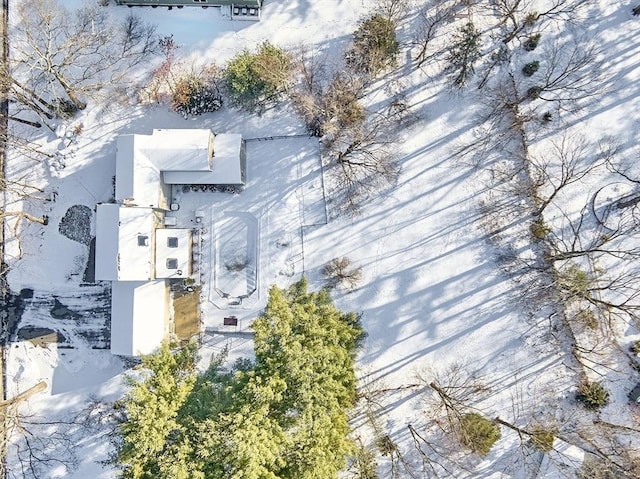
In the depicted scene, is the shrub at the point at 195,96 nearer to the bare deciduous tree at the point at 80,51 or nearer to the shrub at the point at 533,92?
the bare deciduous tree at the point at 80,51

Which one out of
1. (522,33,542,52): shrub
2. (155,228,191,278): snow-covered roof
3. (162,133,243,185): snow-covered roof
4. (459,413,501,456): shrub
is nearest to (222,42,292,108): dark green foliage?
(162,133,243,185): snow-covered roof

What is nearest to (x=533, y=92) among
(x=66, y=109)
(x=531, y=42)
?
(x=531, y=42)

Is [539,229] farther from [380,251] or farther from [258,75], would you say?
[258,75]

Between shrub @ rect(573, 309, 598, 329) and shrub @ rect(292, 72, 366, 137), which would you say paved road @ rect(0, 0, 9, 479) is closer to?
shrub @ rect(292, 72, 366, 137)

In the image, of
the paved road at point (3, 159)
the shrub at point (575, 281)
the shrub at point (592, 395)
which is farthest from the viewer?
the paved road at point (3, 159)

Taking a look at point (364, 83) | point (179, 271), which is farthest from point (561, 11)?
point (179, 271)

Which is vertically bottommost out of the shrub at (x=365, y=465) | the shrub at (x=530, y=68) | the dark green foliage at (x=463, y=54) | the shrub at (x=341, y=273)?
the shrub at (x=365, y=465)

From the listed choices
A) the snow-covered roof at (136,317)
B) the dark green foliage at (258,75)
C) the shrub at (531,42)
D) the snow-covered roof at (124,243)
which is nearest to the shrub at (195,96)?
the dark green foliage at (258,75)
